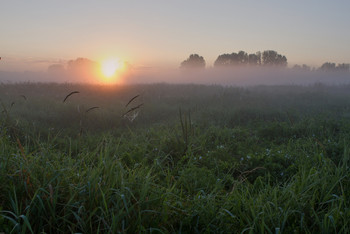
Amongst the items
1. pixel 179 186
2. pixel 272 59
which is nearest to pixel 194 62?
pixel 272 59

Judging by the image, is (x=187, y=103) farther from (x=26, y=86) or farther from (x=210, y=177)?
(x=210, y=177)

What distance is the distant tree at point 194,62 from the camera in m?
73.4

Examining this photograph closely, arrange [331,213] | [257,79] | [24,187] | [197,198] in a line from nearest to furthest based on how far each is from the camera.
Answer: [24,187], [331,213], [197,198], [257,79]

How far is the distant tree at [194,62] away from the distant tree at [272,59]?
16611 millimetres

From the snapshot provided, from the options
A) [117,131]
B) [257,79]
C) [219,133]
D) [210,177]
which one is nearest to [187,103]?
[117,131]

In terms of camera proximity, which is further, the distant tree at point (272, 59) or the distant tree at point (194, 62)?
the distant tree at point (194, 62)

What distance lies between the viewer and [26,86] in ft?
49.9

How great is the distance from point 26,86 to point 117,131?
985 cm

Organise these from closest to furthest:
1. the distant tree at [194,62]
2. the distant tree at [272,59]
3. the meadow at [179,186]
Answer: the meadow at [179,186] → the distant tree at [272,59] → the distant tree at [194,62]

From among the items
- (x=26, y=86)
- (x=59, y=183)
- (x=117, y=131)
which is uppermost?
(x=26, y=86)

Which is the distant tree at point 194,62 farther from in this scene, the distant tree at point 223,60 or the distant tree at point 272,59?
the distant tree at point 272,59

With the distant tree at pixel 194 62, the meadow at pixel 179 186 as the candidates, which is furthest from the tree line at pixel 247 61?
the meadow at pixel 179 186

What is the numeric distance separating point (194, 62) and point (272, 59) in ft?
68.7

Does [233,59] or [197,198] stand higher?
[233,59]
